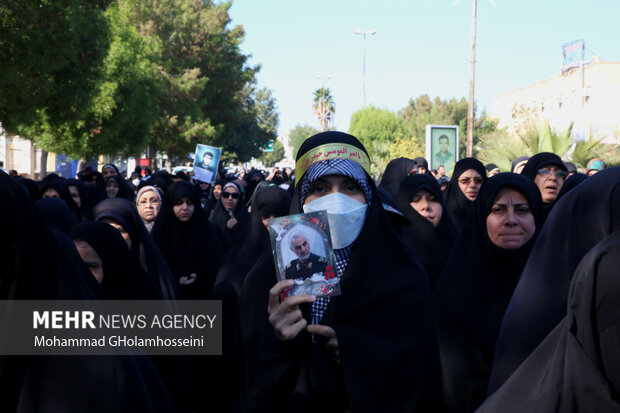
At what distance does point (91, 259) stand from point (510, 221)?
83.5 inches

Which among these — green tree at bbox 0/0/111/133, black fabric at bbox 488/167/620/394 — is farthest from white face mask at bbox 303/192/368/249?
green tree at bbox 0/0/111/133

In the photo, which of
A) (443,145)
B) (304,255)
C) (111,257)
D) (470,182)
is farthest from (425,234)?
(443,145)

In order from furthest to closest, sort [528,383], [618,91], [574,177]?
[618,91], [574,177], [528,383]

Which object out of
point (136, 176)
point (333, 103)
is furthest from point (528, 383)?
point (333, 103)

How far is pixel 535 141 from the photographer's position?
45.2ft

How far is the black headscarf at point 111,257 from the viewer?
10.8 ft

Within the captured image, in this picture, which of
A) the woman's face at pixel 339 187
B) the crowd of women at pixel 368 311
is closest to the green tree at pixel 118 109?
the crowd of women at pixel 368 311

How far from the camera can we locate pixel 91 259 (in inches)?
128

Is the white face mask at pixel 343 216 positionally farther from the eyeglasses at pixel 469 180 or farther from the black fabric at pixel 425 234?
the eyeglasses at pixel 469 180

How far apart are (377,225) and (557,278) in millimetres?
731

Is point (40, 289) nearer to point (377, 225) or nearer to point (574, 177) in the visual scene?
point (377, 225)

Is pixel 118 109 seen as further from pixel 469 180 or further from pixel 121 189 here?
pixel 469 180

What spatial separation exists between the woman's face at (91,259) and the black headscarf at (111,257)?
0.05 feet

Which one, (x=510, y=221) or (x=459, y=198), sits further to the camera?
(x=459, y=198)
